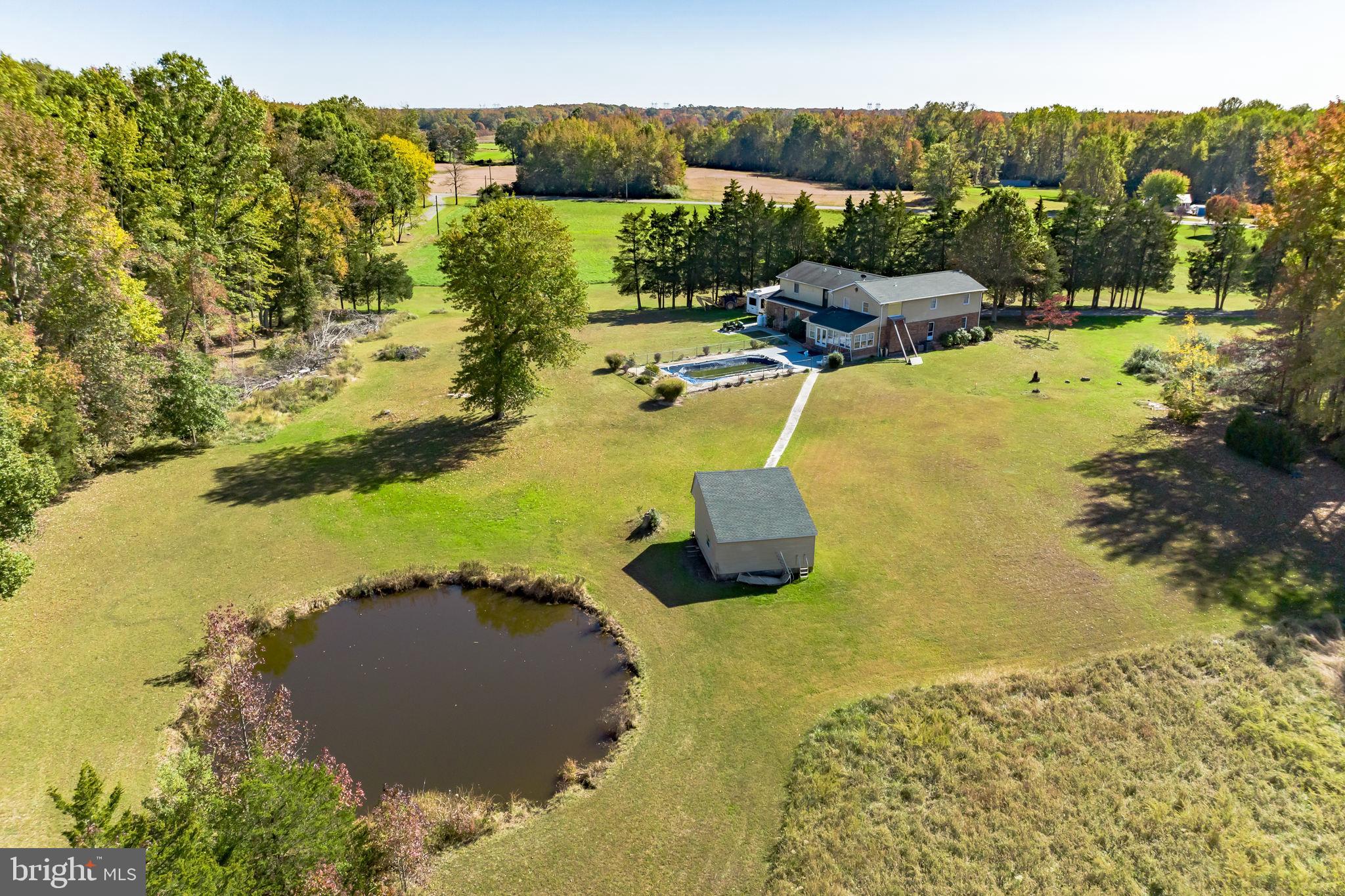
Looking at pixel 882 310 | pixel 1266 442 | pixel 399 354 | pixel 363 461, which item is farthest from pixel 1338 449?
pixel 399 354

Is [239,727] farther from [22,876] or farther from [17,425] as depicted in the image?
[17,425]

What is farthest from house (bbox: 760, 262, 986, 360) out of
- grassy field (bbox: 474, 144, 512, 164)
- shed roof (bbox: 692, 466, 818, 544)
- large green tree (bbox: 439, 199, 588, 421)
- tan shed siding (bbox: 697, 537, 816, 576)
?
grassy field (bbox: 474, 144, 512, 164)

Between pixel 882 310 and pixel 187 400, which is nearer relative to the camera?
pixel 187 400

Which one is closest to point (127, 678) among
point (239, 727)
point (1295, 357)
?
point (239, 727)

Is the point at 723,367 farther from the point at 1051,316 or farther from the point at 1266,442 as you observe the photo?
the point at 1266,442

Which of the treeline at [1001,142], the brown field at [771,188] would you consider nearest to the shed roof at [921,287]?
the brown field at [771,188]

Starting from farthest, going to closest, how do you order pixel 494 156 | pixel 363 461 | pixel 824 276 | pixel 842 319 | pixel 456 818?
pixel 494 156
pixel 824 276
pixel 842 319
pixel 363 461
pixel 456 818
